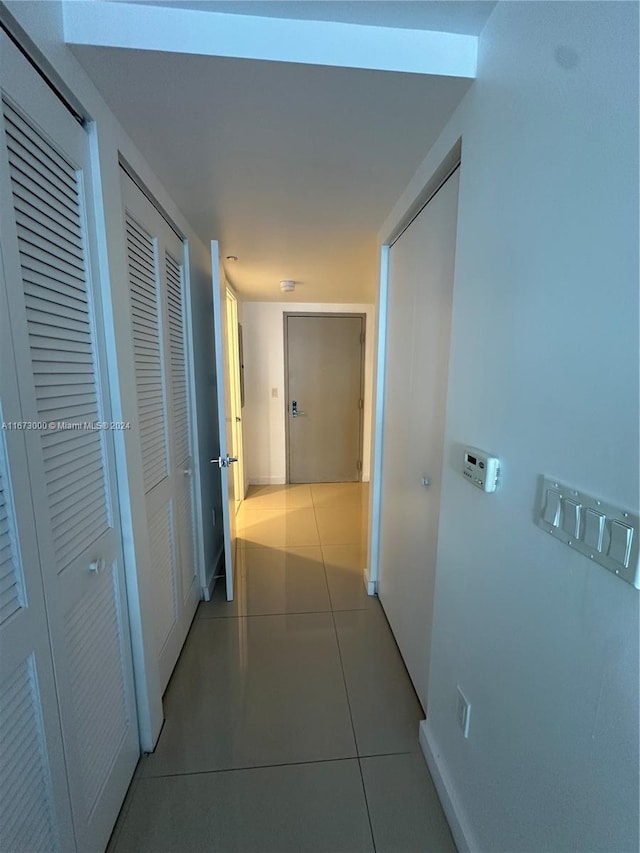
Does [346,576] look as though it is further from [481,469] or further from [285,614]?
[481,469]

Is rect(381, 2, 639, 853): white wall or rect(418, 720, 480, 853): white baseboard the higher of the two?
rect(381, 2, 639, 853): white wall

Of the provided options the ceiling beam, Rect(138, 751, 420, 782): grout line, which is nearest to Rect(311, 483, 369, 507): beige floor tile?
Rect(138, 751, 420, 782): grout line

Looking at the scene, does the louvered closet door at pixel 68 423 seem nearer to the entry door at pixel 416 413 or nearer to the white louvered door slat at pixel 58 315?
the white louvered door slat at pixel 58 315

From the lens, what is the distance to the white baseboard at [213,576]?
7.22ft

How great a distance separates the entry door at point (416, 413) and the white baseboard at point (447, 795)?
0.16 m

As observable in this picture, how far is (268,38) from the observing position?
2.93ft

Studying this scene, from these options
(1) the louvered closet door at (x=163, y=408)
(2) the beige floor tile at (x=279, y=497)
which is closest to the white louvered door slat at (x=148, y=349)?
(1) the louvered closet door at (x=163, y=408)

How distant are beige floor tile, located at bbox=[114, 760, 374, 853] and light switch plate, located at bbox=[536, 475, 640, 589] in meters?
1.17

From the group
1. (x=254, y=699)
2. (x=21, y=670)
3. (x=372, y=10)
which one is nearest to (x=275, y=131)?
→ (x=372, y=10)

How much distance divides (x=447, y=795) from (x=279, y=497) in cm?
301

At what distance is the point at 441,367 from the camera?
4.25ft

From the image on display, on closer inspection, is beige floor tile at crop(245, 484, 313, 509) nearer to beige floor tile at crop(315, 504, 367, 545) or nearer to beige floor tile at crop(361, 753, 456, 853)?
beige floor tile at crop(315, 504, 367, 545)

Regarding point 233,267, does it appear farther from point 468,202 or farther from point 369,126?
point 468,202

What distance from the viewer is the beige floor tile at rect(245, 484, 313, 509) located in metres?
3.74
